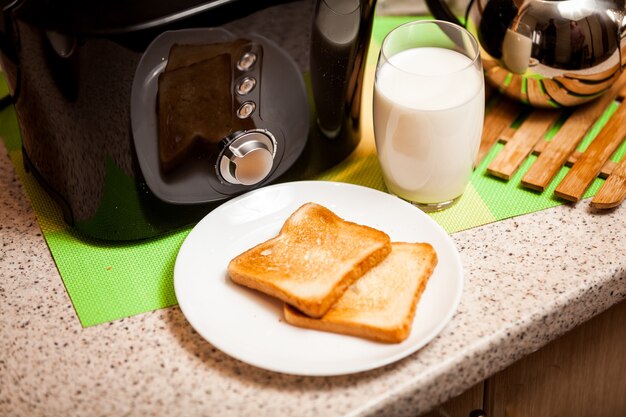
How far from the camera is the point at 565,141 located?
0.91 meters

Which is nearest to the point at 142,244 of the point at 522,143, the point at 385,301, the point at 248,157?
the point at 248,157

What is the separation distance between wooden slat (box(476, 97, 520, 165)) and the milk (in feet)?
0.33

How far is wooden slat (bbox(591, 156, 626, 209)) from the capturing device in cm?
82

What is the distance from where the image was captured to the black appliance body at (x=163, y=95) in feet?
2.14

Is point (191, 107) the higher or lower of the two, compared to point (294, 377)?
higher

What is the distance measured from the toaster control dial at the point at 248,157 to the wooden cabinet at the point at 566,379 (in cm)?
30

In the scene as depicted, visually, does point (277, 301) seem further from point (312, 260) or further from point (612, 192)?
point (612, 192)

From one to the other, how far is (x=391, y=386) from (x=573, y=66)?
1.45 feet

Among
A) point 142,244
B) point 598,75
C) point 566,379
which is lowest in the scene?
point 566,379

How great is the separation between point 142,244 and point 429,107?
32cm

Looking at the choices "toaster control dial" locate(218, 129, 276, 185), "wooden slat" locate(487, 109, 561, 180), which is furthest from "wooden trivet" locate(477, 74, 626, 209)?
"toaster control dial" locate(218, 129, 276, 185)

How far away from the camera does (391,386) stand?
2.12 feet

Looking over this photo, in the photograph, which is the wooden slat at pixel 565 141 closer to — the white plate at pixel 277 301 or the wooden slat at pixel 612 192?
the wooden slat at pixel 612 192

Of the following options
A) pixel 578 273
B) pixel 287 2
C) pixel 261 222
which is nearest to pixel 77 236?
pixel 261 222
